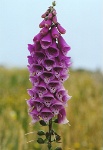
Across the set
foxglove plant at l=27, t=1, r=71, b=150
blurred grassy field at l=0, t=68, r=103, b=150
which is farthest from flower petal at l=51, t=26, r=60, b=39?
blurred grassy field at l=0, t=68, r=103, b=150

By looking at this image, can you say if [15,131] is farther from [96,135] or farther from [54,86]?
[54,86]

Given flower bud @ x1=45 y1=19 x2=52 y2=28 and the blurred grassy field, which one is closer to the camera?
flower bud @ x1=45 y1=19 x2=52 y2=28

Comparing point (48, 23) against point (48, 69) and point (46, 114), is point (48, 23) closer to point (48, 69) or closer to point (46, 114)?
point (48, 69)

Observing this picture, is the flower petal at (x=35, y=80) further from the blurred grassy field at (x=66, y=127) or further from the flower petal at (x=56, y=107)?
the blurred grassy field at (x=66, y=127)

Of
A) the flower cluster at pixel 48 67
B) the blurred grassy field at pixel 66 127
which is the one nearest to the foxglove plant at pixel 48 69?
the flower cluster at pixel 48 67

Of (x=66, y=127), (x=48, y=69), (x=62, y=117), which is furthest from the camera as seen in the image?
(x=66, y=127)

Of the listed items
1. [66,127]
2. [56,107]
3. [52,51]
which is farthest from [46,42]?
[66,127]

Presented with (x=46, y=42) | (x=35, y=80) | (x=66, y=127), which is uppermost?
(x=66, y=127)

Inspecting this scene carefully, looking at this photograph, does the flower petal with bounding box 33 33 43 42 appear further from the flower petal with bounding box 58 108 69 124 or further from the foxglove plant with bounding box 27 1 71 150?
the flower petal with bounding box 58 108 69 124

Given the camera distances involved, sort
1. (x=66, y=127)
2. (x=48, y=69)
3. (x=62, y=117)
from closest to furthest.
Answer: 1. (x=48, y=69)
2. (x=62, y=117)
3. (x=66, y=127)
